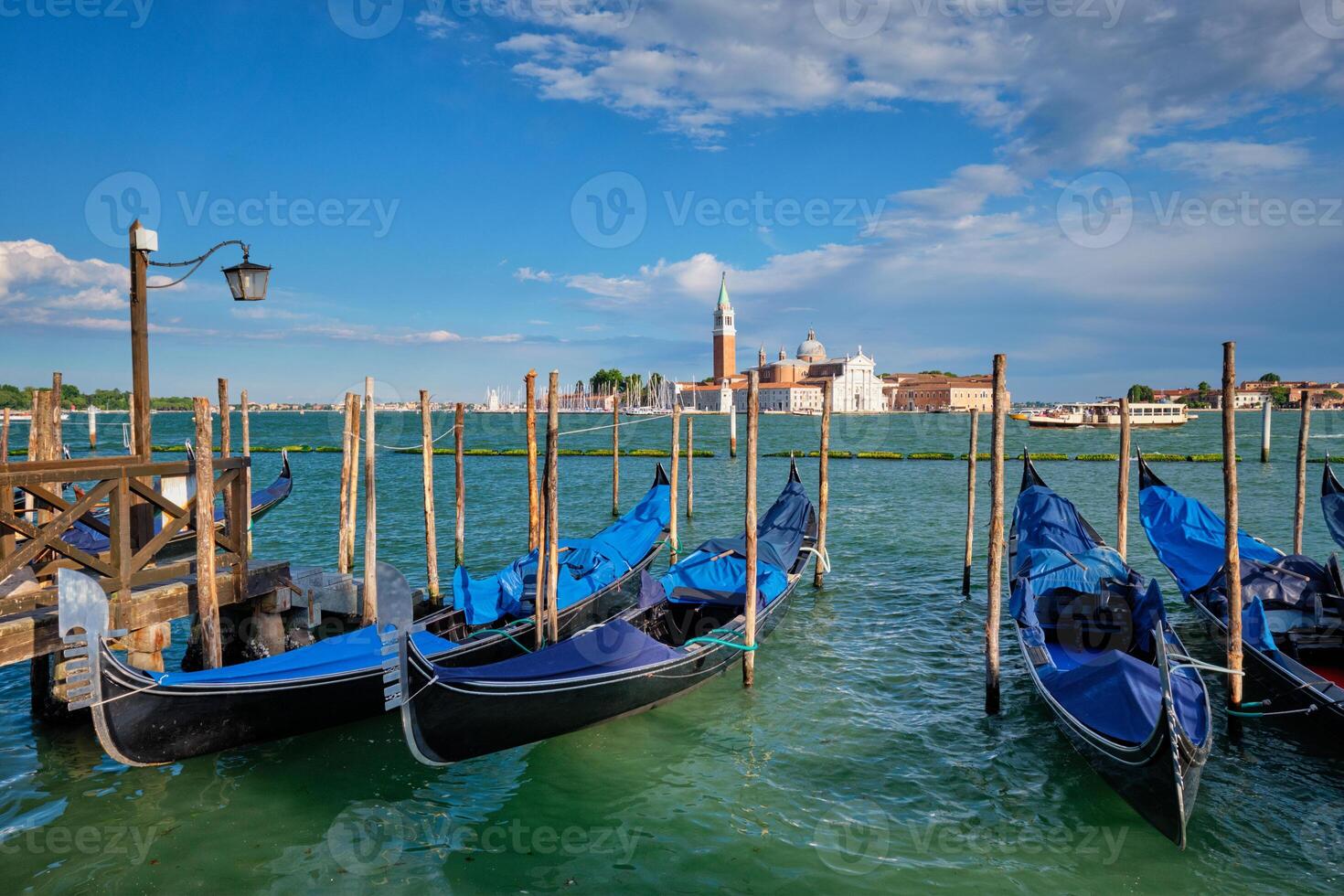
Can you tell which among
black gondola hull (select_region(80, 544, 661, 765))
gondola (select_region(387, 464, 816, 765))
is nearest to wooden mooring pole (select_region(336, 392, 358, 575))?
gondola (select_region(387, 464, 816, 765))

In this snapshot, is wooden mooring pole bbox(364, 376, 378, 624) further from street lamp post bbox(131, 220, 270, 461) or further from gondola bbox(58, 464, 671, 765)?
street lamp post bbox(131, 220, 270, 461)

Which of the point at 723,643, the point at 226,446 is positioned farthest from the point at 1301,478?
the point at 226,446

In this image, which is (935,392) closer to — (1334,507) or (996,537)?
(1334,507)

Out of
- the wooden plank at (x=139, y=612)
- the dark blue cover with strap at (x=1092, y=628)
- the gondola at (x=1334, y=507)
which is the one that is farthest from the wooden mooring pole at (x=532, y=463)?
the gondola at (x=1334, y=507)

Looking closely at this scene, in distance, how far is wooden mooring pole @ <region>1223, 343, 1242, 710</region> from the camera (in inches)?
185

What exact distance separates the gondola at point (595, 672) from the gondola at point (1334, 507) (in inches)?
226

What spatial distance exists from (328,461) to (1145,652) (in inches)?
1214

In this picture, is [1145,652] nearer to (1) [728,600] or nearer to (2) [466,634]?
(1) [728,600]

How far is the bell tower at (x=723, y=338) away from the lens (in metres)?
97.4

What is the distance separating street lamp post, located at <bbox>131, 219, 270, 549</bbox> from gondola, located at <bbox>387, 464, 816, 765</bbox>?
2.07 m

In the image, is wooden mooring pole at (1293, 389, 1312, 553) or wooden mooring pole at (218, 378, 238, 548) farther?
wooden mooring pole at (1293, 389, 1312, 553)

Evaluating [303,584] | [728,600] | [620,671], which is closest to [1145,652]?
[728,600]

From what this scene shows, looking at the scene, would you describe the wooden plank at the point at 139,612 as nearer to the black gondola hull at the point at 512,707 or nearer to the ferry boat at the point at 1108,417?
the black gondola hull at the point at 512,707

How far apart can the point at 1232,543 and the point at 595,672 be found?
3.93 meters
